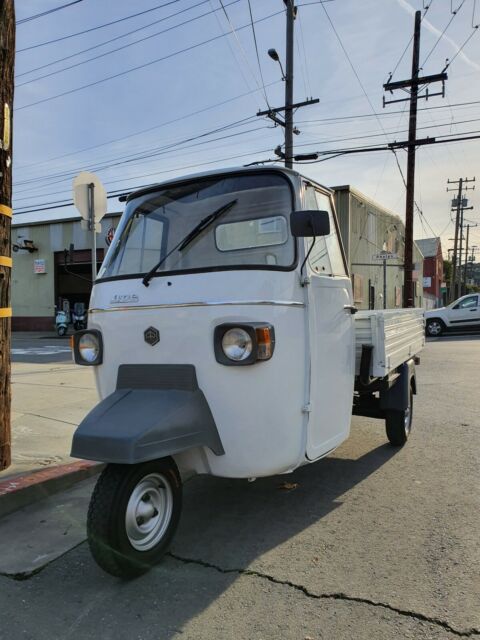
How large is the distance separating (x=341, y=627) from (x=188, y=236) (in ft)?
8.15

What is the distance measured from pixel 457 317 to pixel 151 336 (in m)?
21.2

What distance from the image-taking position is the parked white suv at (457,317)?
2208cm

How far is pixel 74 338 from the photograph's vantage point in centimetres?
375

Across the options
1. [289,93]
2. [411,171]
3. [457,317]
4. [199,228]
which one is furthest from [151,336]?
[457,317]

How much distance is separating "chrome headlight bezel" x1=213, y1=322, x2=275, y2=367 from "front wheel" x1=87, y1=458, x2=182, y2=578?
712 millimetres

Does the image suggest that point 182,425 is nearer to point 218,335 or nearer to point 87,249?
point 218,335

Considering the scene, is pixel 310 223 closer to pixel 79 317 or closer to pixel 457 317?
pixel 457 317

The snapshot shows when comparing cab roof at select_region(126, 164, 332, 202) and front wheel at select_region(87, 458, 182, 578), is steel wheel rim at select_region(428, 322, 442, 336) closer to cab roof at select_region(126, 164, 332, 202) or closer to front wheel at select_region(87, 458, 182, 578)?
cab roof at select_region(126, 164, 332, 202)

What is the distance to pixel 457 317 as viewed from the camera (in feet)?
72.8

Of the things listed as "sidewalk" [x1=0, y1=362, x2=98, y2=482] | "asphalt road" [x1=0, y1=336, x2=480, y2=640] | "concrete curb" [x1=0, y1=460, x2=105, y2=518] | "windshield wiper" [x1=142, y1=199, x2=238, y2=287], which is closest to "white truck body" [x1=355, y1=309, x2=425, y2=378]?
"asphalt road" [x1=0, y1=336, x2=480, y2=640]

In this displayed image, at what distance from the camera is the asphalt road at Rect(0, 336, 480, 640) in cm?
261

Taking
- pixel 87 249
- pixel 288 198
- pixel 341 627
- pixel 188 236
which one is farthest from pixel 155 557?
pixel 87 249

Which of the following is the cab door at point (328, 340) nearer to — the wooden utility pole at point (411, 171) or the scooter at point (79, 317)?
the wooden utility pole at point (411, 171)

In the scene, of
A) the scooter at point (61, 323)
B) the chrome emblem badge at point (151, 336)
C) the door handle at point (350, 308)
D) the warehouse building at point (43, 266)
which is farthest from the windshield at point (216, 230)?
the warehouse building at point (43, 266)
